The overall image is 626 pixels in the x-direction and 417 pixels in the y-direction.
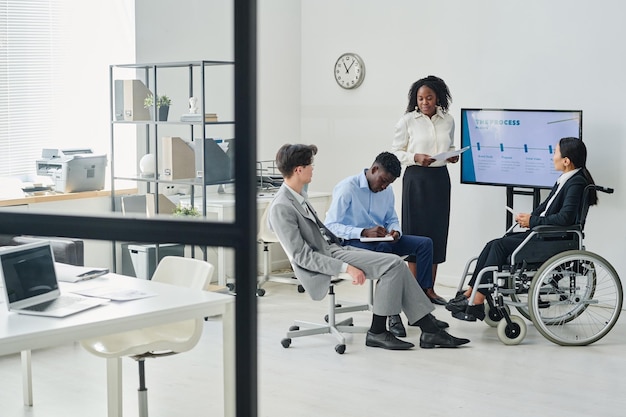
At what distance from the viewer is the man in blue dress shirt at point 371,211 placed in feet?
16.3

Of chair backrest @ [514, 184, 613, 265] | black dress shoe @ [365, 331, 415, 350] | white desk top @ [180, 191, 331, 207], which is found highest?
white desk top @ [180, 191, 331, 207]

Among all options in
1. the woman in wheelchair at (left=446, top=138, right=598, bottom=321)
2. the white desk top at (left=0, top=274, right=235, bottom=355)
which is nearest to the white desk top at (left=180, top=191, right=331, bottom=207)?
the woman in wheelchair at (left=446, top=138, right=598, bottom=321)

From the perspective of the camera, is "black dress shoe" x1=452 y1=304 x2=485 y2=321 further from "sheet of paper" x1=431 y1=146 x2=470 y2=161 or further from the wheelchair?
"sheet of paper" x1=431 y1=146 x2=470 y2=161

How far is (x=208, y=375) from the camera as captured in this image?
4.40m

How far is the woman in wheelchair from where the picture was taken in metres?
4.89

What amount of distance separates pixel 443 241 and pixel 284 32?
232 centimetres

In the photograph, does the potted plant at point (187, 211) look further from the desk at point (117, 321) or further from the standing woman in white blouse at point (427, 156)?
the desk at point (117, 321)

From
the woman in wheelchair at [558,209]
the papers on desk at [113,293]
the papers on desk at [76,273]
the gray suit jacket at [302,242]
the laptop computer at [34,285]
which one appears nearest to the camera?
the laptop computer at [34,285]

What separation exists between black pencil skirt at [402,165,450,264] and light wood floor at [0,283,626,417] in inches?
32.3

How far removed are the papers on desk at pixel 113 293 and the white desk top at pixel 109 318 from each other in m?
0.04

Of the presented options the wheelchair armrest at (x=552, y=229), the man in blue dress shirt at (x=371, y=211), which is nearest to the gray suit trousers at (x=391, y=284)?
the man in blue dress shirt at (x=371, y=211)

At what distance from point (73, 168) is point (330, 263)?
2.03 metres

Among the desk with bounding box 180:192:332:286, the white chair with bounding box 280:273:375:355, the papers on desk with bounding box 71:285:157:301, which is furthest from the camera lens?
the desk with bounding box 180:192:332:286

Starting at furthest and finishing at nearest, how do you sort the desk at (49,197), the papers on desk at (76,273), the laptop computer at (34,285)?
the desk at (49,197) < the papers on desk at (76,273) < the laptop computer at (34,285)
